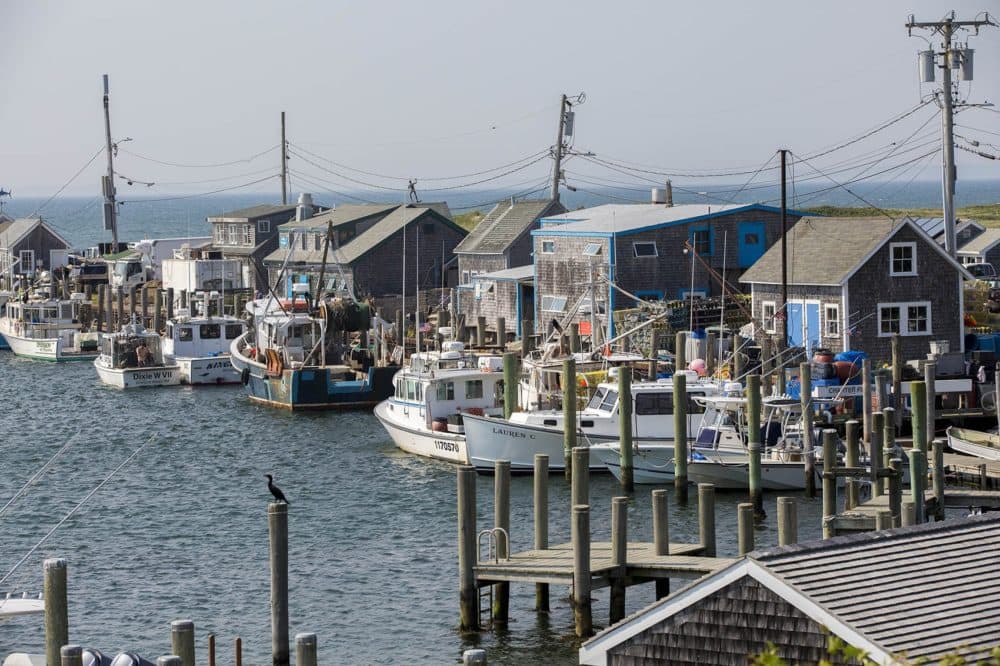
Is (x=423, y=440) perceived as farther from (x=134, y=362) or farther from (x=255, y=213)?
(x=255, y=213)

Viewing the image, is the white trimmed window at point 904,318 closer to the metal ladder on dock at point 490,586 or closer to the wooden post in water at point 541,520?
the wooden post in water at point 541,520

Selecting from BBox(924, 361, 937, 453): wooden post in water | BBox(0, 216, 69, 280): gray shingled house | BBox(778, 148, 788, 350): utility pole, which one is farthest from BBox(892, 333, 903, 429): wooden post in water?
BBox(0, 216, 69, 280): gray shingled house

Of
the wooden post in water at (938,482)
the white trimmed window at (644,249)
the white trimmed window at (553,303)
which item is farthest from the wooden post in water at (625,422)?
the white trimmed window at (553,303)

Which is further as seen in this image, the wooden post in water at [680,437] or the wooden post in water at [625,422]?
the wooden post in water at [625,422]

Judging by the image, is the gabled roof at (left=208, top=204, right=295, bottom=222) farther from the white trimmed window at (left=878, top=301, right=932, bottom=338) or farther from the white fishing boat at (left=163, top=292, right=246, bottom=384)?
the white trimmed window at (left=878, top=301, right=932, bottom=338)

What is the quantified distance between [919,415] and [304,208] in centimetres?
5987

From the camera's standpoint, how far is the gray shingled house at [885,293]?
162ft

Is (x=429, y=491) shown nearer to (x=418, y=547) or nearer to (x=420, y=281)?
(x=418, y=547)

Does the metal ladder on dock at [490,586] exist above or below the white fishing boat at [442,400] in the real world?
below

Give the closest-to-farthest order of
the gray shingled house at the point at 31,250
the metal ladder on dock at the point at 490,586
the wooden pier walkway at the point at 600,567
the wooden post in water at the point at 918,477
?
the wooden pier walkway at the point at 600,567
the metal ladder on dock at the point at 490,586
the wooden post in water at the point at 918,477
the gray shingled house at the point at 31,250

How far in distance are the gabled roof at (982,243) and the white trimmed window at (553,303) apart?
25.7 m

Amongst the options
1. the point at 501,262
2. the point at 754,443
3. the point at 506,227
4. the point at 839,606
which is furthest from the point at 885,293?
the point at 839,606

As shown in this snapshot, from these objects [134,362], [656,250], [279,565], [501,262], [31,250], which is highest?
[31,250]

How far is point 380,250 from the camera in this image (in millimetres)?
80125
